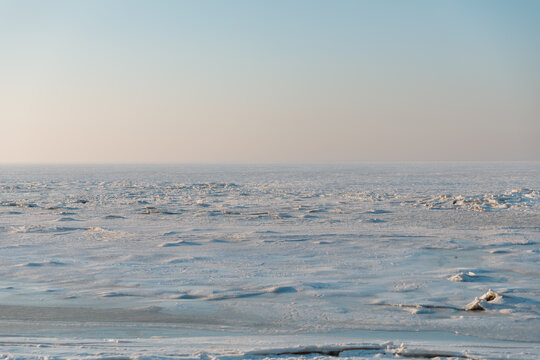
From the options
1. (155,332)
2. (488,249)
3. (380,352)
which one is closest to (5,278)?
(155,332)

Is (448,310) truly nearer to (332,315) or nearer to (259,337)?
(332,315)

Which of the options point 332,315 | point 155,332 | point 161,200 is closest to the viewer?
point 155,332

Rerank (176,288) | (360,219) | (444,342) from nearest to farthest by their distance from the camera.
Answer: (444,342), (176,288), (360,219)

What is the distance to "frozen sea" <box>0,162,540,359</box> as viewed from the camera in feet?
13.1

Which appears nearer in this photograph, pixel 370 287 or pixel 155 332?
pixel 155 332

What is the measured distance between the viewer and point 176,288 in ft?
19.5

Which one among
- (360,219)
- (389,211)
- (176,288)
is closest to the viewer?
(176,288)

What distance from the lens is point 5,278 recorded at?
6469 mm

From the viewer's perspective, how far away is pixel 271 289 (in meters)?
5.88

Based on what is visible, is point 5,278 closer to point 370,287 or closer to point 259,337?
point 259,337

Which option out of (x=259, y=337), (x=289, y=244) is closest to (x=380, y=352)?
(x=259, y=337)

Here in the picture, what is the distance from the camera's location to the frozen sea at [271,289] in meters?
3.98

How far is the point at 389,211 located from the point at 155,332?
10.7 m

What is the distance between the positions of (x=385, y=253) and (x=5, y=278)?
5.12m
